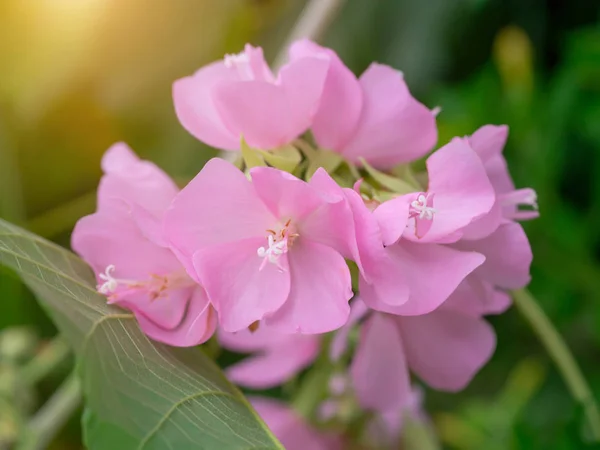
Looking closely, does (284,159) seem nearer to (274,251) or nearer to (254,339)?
(274,251)

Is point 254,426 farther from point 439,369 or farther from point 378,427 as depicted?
point 378,427

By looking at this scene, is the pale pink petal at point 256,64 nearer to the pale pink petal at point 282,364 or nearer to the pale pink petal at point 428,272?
the pale pink petal at point 428,272

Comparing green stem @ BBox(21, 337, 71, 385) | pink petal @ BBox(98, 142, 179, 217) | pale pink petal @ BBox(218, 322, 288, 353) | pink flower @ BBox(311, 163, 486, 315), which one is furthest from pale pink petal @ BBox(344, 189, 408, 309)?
green stem @ BBox(21, 337, 71, 385)

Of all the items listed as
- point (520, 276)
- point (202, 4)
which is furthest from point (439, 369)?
point (202, 4)

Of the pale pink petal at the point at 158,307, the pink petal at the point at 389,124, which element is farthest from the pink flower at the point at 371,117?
the pale pink petal at the point at 158,307

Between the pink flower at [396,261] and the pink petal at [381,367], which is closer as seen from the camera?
the pink flower at [396,261]

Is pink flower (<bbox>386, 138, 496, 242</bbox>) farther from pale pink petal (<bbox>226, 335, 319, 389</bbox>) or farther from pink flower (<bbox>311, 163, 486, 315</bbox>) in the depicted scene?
pale pink petal (<bbox>226, 335, 319, 389</bbox>)
